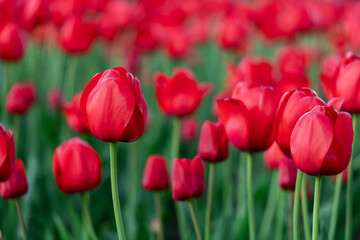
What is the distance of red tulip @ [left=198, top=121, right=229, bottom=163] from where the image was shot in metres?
0.94

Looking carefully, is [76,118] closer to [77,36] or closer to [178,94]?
[178,94]

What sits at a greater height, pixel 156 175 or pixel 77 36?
pixel 77 36

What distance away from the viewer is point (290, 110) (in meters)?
0.73

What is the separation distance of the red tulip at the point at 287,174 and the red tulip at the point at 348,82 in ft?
0.50

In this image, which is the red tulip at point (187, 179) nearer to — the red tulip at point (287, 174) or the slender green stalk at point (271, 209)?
the red tulip at point (287, 174)

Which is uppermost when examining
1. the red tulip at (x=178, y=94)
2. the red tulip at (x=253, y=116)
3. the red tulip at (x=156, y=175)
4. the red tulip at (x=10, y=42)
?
the red tulip at (x=10, y=42)

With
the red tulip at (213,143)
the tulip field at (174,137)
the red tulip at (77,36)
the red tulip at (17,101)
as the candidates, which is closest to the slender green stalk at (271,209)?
the tulip field at (174,137)

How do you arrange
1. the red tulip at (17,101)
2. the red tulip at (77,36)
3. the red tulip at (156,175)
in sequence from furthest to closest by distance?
the red tulip at (77,36), the red tulip at (17,101), the red tulip at (156,175)

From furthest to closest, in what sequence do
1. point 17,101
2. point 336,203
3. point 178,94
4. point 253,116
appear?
point 17,101, point 178,94, point 336,203, point 253,116

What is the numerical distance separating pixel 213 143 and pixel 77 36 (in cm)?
99

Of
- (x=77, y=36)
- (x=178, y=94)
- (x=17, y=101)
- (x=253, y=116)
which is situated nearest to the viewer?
(x=253, y=116)

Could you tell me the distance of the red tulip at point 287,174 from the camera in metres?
0.95

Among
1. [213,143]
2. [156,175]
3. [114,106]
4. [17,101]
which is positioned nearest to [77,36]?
[17,101]

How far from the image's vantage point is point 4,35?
1.52 m
